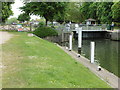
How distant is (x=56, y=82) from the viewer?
6.20 meters

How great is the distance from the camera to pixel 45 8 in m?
29.9

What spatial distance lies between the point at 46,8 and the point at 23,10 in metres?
4.69

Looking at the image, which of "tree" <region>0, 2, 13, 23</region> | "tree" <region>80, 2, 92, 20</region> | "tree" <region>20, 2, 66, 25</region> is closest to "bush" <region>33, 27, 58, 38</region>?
"tree" <region>20, 2, 66, 25</region>

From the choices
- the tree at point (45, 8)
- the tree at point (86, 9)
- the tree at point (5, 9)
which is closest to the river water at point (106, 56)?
the tree at point (45, 8)

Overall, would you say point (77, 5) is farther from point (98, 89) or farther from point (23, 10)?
point (98, 89)

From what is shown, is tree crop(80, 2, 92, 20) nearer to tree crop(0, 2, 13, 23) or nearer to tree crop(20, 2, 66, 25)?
tree crop(20, 2, 66, 25)

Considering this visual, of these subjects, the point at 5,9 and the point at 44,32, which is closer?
the point at 44,32

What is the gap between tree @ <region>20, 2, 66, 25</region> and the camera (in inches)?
1172

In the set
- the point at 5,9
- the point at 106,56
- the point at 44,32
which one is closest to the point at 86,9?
the point at 5,9


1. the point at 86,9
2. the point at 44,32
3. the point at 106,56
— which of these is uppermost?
the point at 86,9

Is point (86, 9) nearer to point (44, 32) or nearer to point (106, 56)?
point (44, 32)

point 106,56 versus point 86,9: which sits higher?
point 86,9

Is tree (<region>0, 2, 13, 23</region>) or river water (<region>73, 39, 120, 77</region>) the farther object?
tree (<region>0, 2, 13, 23</region>)

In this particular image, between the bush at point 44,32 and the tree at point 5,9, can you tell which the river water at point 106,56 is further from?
the tree at point 5,9
